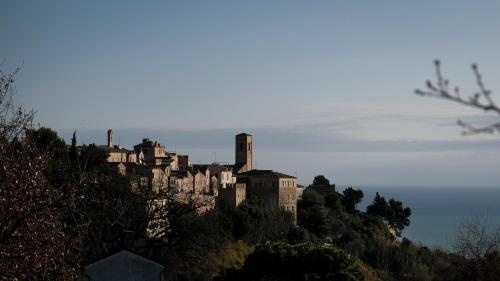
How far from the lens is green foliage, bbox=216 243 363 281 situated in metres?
29.0

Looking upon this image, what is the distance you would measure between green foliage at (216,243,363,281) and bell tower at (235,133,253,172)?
55998 millimetres

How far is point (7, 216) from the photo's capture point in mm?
10844

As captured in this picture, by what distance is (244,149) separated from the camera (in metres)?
87.2

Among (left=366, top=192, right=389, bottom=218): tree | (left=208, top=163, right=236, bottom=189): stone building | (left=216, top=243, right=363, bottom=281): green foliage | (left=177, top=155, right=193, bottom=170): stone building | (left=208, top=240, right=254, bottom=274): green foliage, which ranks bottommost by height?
(left=208, top=240, right=254, bottom=274): green foliage

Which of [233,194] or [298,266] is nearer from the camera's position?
[298,266]

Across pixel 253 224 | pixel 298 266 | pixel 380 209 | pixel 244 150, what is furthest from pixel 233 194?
pixel 298 266

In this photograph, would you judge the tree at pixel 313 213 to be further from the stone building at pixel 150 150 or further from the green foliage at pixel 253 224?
the stone building at pixel 150 150

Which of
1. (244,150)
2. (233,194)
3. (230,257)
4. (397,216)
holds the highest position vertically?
(244,150)

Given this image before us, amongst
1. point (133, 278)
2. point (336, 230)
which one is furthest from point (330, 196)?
point (133, 278)

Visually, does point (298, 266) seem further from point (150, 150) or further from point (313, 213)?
point (150, 150)

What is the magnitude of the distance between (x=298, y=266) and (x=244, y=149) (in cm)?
5816

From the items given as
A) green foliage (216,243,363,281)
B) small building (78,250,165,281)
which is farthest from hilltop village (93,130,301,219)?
small building (78,250,165,281)

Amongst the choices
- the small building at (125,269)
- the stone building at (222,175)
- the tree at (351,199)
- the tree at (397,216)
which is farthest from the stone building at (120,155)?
the small building at (125,269)

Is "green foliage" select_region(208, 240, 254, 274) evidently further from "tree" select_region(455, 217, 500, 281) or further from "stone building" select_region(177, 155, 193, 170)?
"stone building" select_region(177, 155, 193, 170)
